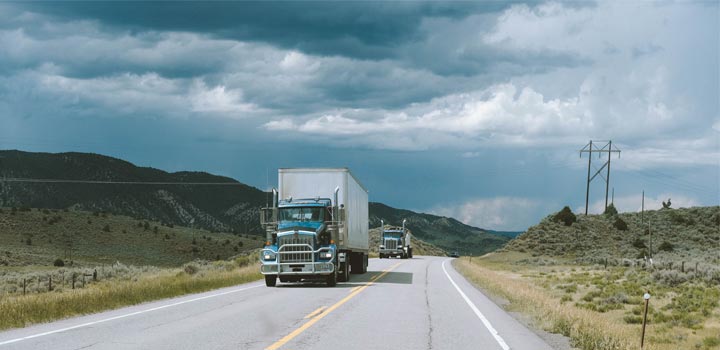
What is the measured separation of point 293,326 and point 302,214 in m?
14.3

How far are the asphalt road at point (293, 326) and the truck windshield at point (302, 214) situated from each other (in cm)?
621

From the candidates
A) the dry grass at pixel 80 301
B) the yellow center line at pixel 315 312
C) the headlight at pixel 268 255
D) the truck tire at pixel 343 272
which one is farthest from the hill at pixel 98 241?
the yellow center line at pixel 315 312

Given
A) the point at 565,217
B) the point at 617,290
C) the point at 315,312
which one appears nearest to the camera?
the point at 315,312

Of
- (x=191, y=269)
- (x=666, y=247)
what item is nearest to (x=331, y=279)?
(x=191, y=269)

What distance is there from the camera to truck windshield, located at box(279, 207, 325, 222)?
28.6 metres

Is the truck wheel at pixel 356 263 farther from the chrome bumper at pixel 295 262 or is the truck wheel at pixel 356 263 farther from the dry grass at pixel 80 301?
the chrome bumper at pixel 295 262

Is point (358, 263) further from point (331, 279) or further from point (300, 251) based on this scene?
point (300, 251)

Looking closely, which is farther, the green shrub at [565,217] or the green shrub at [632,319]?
the green shrub at [565,217]

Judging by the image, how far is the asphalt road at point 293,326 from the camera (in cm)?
1220

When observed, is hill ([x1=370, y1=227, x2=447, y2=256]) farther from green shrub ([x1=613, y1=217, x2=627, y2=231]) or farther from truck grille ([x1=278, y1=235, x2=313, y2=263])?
truck grille ([x1=278, y1=235, x2=313, y2=263])

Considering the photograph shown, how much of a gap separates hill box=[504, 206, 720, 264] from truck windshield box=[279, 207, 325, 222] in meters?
56.3

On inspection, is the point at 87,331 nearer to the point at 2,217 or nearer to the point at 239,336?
Result: the point at 239,336

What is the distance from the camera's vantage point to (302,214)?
28.7 metres

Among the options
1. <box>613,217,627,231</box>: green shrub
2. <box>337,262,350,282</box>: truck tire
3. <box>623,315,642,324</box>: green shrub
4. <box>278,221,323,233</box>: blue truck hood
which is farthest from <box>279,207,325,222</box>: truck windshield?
<box>613,217,627,231</box>: green shrub
